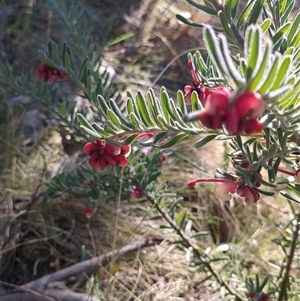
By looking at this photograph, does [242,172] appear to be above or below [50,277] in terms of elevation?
above

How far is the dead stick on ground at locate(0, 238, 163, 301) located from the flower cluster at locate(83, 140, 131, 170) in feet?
2.32

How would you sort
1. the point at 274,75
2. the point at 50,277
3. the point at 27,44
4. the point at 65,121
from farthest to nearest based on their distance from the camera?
the point at 27,44
the point at 50,277
the point at 65,121
the point at 274,75

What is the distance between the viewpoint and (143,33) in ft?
9.22

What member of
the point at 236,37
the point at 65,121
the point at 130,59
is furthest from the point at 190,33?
the point at 236,37

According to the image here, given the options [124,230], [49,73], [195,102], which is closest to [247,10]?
[195,102]

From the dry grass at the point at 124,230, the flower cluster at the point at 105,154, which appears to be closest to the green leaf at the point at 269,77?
the flower cluster at the point at 105,154

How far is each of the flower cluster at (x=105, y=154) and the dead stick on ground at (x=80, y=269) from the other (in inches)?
27.9

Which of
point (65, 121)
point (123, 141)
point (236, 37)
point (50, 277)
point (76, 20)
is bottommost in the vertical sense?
point (50, 277)

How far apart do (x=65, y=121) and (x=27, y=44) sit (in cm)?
150

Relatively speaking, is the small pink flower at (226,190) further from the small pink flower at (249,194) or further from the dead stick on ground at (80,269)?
the dead stick on ground at (80,269)

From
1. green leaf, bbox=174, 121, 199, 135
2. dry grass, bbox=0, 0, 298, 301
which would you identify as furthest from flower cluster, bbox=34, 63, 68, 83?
green leaf, bbox=174, 121, 199, 135

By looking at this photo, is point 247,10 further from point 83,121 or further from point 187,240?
point 187,240

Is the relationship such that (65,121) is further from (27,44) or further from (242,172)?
(27,44)

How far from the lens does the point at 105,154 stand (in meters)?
0.63
